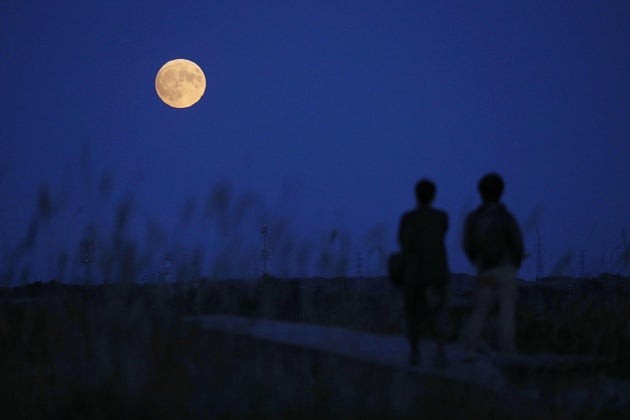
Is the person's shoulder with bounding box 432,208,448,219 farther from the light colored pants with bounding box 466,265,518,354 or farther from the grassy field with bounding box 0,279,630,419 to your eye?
the grassy field with bounding box 0,279,630,419

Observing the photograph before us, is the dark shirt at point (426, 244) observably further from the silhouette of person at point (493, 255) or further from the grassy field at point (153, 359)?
the grassy field at point (153, 359)

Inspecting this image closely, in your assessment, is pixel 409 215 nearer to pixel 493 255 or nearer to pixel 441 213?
pixel 441 213

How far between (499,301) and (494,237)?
2.03 ft

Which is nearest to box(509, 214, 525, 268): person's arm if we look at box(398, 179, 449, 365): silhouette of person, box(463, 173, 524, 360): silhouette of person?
box(463, 173, 524, 360): silhouette of person

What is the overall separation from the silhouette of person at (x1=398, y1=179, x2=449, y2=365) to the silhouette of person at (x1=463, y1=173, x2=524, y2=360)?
387 millimetres

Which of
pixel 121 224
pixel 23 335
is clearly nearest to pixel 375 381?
pixel 121 224

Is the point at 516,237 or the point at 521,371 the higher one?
the point at 516,237

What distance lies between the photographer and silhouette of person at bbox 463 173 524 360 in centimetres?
763

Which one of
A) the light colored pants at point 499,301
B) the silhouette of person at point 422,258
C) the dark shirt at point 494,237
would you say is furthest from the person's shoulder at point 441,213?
the light colored pants at point 499,301

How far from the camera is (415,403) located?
18.9ft

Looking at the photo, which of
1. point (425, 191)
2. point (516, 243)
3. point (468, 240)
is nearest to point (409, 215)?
point (425, 191)

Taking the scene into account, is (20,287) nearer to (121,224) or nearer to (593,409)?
(121,224)

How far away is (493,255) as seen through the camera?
7688mm

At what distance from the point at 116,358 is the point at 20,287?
2.67 metres
